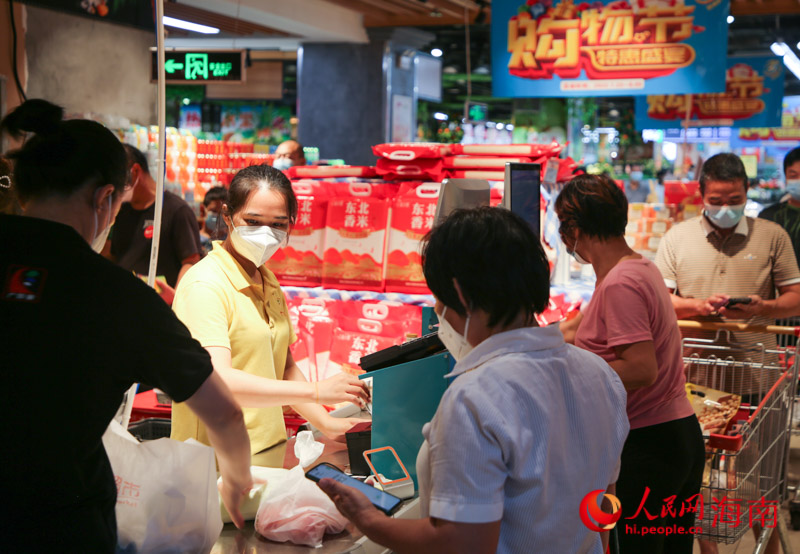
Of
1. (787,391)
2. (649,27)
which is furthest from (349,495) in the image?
(649,27)

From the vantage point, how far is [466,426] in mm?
1327

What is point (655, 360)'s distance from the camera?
7.79 feet

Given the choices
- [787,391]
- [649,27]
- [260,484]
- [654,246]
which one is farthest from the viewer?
[649,27]

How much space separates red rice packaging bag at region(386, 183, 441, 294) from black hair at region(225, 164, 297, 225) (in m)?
1.39

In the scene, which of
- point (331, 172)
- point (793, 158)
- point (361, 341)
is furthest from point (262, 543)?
point (793, 158)

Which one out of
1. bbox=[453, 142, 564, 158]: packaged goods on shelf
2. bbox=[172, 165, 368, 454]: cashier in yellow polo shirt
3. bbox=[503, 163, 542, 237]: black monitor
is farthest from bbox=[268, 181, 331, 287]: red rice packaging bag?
bbox=[503, 163, 542, 237]: black monitor

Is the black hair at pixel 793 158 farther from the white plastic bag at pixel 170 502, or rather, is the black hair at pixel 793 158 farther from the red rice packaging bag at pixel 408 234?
the white plastic bag at pixel 170 502

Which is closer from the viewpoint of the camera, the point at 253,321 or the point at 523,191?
the point at 253,321

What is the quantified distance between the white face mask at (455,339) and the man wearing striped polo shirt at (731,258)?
2.46m

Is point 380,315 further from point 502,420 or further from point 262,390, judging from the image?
point 502,420

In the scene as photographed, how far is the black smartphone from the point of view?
1.54m

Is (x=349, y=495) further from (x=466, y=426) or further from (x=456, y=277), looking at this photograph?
(x=456, y=277)

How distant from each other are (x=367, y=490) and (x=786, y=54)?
13244 millimetres

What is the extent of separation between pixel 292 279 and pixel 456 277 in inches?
112
